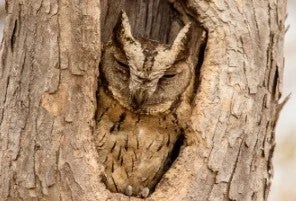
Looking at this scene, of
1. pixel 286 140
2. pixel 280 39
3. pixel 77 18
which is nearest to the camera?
pixel 77 18

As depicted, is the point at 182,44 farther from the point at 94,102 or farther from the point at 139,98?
the point at 94,102

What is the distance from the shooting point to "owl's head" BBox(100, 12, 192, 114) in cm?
339

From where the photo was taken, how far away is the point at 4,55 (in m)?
3.29

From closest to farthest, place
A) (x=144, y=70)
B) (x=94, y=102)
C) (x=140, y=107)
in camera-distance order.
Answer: (x=94, y=102)
(x=144, y=70)
(x=140, y=107)

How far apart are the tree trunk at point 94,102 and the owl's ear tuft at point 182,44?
0.03 metres

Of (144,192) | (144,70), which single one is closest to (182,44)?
(144,70)

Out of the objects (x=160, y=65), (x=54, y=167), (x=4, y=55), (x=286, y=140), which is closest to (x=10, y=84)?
(x=4, y=55)

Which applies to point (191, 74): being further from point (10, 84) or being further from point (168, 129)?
point (10, 84)

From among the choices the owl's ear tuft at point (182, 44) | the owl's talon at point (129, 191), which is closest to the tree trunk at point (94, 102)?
the owl's ear tuft at point (182, 44)

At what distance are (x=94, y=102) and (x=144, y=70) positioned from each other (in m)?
0.28

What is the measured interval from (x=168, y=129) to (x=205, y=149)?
0.35 meters

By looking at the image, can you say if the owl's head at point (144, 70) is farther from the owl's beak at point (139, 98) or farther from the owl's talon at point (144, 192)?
the owl's talon at point (144, 192)

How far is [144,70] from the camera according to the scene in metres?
3.36

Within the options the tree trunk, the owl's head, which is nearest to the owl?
the owl's head
